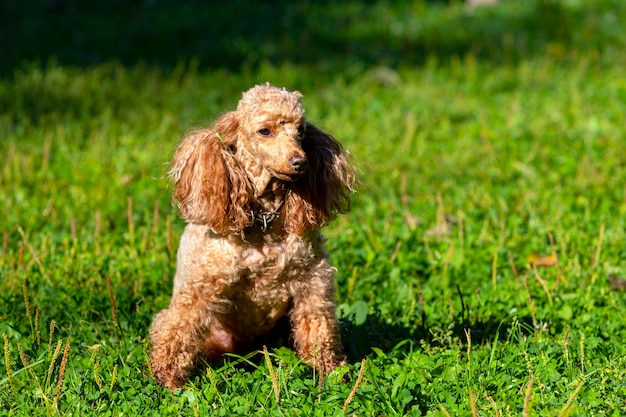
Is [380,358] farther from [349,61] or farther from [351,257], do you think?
[349,61]

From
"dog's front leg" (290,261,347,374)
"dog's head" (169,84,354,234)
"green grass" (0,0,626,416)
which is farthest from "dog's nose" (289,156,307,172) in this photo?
"green grass" (0,0,626,416)

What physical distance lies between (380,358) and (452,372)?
36cm

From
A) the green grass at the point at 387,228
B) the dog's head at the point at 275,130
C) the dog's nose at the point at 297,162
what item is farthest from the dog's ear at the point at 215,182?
the green grass at the point at 387,228

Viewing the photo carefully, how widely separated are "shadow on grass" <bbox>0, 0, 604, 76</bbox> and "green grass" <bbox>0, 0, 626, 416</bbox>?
0.29 ft

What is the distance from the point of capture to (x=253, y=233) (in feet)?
14.0

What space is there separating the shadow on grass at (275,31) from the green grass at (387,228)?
0.09 meters

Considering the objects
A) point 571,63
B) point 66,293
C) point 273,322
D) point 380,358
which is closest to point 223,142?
point 273,322

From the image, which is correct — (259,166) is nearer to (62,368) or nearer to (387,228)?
(62,368)

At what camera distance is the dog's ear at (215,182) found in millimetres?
4121

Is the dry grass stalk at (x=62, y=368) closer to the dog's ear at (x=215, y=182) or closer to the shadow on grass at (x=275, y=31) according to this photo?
the dog's ear at (x=215, y=182)

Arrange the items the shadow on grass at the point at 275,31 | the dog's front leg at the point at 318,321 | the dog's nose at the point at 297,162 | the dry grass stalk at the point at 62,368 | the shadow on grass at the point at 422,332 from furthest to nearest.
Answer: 1. the shadow on grass at the point at 275,31
2. the shadow on grass at the point at 422,332
3. the dog's front leg at the point at 318,321
4. the dog's nose at the point at 297,162
5. the dry grass stalk at the point at 62,368

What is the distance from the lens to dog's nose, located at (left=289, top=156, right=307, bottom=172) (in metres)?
3.92

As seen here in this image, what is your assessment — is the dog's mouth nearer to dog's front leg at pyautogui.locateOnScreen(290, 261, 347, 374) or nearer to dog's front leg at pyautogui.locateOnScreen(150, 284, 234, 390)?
dog's front leg at pyautogui.locateOnScreen(290, 261, 347, 374)

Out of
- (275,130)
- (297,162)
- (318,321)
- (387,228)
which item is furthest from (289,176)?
(387,228)
